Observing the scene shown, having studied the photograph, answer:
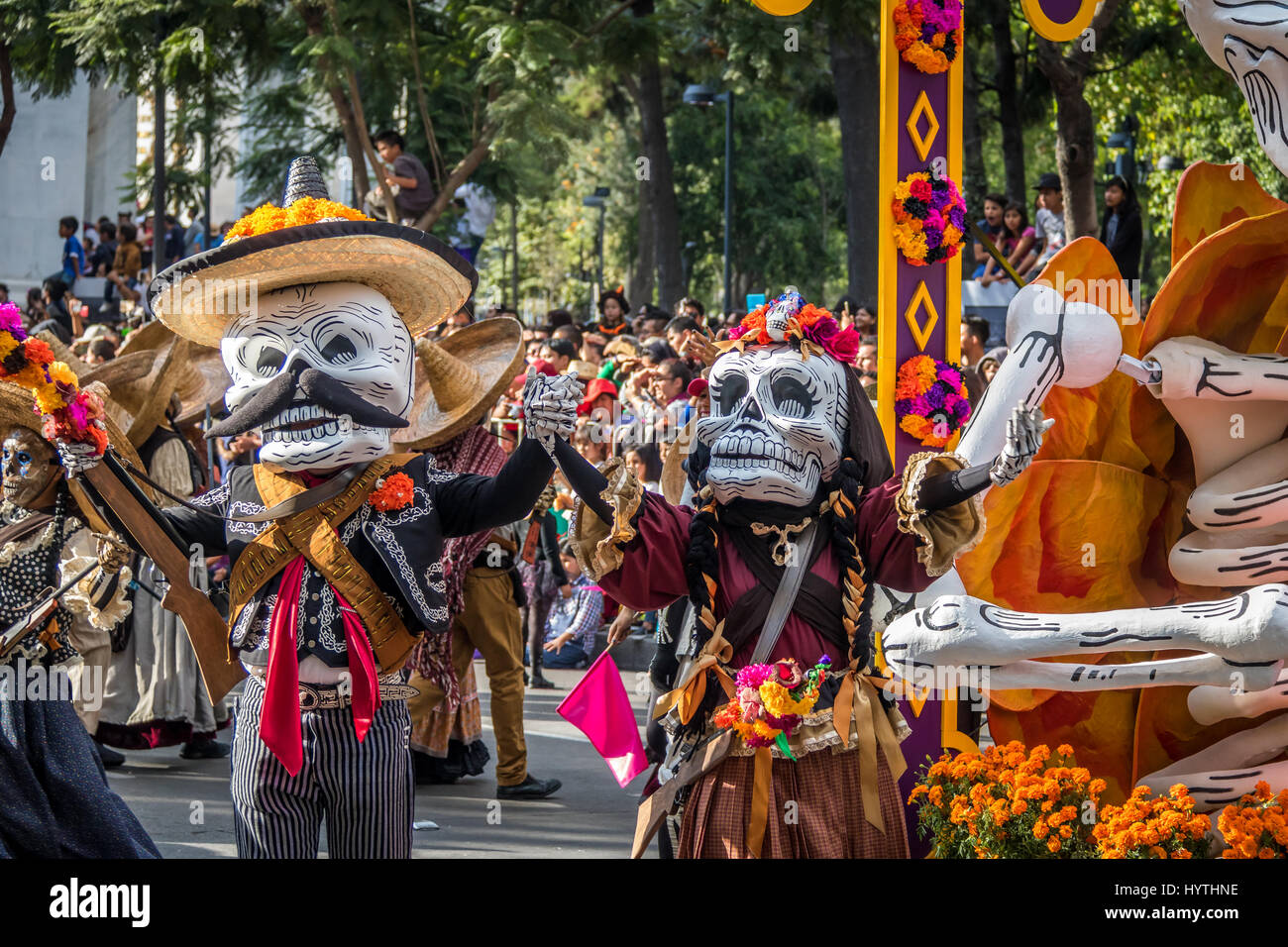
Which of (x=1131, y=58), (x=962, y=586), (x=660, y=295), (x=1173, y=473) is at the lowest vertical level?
(x=962, y=586)

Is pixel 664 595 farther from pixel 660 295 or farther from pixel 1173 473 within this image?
pixel 660 295

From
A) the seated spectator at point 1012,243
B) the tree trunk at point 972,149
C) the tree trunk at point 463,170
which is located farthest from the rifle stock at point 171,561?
the tree trunk at point 972,149

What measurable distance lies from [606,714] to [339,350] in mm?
1396

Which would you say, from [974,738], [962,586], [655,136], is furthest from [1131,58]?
[962,586]

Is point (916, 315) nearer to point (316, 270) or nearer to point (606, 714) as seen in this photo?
point (606, 714)

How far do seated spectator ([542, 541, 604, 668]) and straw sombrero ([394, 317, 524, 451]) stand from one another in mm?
3696

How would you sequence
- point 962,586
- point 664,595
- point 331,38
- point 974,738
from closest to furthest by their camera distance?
point 664,595, point 962,586, point 974,738, point 331,38

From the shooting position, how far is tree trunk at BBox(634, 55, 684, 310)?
20.0m

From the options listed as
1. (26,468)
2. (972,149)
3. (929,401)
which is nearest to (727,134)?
(972,149)

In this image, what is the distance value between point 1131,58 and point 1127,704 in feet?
34.6

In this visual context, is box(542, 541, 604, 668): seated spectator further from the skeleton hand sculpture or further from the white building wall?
the white building wall

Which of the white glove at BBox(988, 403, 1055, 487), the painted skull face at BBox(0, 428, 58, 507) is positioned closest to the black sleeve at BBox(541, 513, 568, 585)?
the painted skull face at BBox(0, 428, 58, 507)

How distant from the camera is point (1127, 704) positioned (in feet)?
18.1
